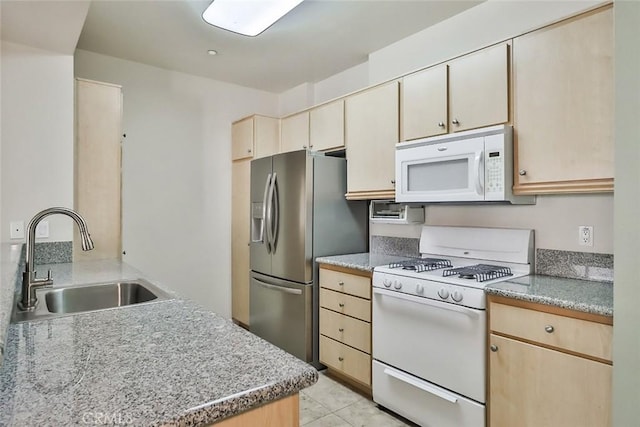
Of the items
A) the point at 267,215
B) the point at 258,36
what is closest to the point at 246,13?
the point at 258,36

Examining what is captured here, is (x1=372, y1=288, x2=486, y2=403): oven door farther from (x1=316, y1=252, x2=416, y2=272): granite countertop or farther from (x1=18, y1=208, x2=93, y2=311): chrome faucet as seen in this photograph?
(x1=18, y1=208, x2=93, y2=311): chrome faucet

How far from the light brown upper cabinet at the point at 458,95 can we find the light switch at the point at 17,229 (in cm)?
251

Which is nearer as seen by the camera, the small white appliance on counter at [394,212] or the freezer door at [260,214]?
the small white appliance on counter at [394,212]

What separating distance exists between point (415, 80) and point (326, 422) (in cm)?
221

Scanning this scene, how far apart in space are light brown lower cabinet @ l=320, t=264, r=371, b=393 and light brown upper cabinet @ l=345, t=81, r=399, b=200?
661mm

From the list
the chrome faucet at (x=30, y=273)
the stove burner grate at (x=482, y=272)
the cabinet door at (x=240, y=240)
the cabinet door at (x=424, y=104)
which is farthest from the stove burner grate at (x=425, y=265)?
the cabinet door at (x=240, y=240)

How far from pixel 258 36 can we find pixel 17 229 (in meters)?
2.12

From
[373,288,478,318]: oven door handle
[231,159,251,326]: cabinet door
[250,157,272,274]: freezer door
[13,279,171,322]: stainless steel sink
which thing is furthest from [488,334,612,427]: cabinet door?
[231,159,251,326]: cabinet door

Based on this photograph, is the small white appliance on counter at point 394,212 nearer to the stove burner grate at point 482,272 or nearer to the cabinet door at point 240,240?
the stove burner grate at point 482,272

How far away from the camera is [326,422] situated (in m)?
2.26

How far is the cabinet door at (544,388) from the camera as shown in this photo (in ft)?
4.93

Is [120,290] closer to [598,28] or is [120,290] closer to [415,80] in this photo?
[415,80]

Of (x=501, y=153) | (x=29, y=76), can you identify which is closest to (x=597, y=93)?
(x=501, y=153)

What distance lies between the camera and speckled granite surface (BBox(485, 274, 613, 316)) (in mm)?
1523
